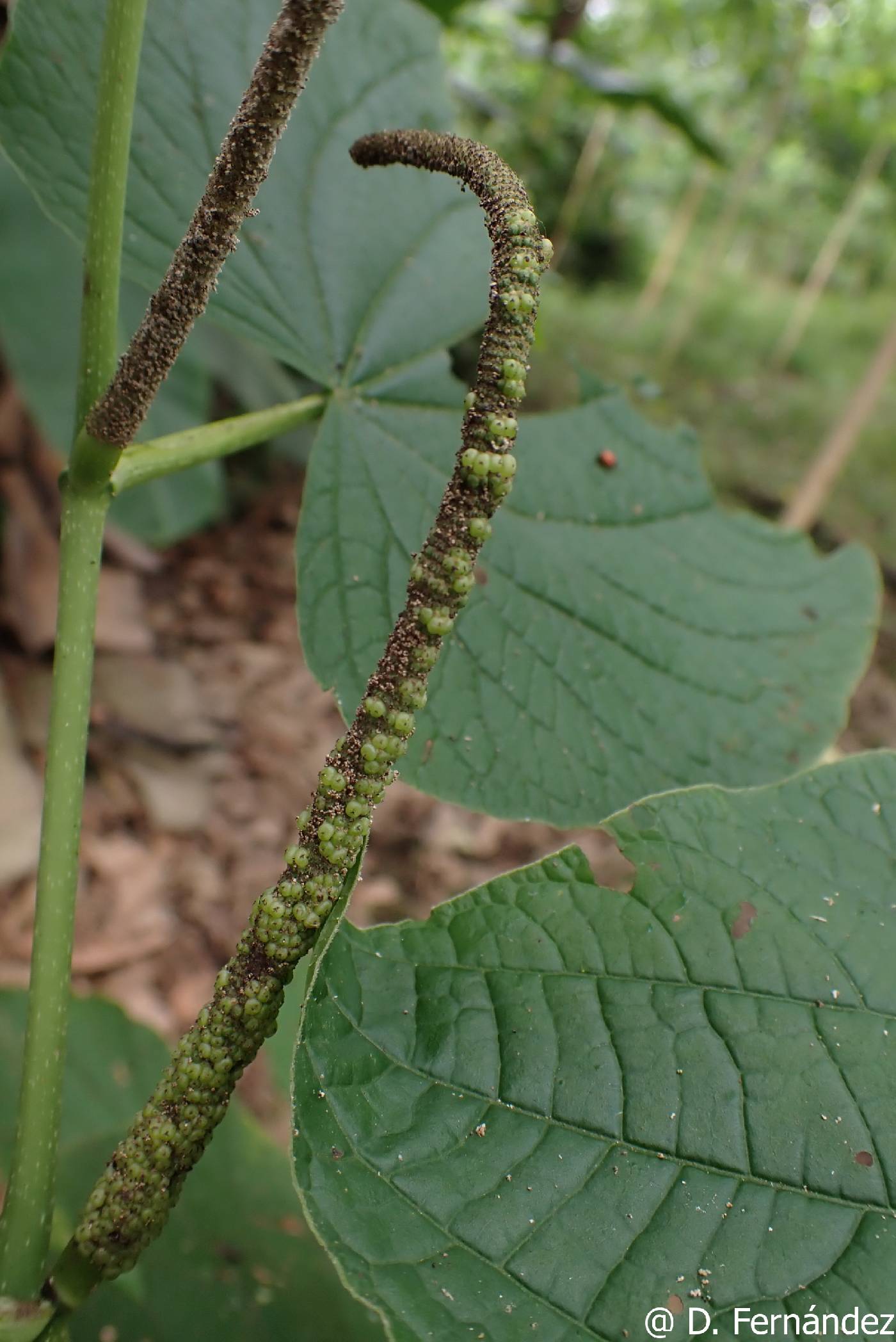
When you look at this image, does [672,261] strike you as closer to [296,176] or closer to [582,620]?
[296,176]

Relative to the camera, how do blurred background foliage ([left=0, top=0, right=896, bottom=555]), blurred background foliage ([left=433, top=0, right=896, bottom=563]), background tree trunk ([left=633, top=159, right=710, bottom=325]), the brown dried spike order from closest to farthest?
the brown dried spike → blurred background foliage ([left=0, top=0, right=896, bottom=555]) → blurred background foliage ([left=433, top=0, right=896, bottom=563]) → background tree trunk ([left=633, top=159, right=710, bottom=325])

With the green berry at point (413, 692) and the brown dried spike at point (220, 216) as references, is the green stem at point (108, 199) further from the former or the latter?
the green berry at point (413, 692)

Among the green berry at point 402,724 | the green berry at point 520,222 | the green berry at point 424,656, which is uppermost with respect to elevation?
the green berry at point 520,222

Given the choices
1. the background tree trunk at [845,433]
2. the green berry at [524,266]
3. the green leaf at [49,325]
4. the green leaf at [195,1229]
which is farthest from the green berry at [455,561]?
the background tree trunk at [845,433]

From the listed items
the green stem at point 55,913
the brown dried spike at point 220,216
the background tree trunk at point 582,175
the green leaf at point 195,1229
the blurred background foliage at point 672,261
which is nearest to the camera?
the brown dried spike at point 220,216

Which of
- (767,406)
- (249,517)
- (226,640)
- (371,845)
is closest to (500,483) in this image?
(371,845)

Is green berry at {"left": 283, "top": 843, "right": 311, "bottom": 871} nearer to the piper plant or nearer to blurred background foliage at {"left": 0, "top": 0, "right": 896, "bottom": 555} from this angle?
the piper plant

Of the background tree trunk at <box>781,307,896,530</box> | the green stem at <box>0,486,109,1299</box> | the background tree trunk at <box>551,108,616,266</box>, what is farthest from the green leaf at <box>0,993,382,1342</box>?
the background tree trunk at <box>551,108,616,266</box>

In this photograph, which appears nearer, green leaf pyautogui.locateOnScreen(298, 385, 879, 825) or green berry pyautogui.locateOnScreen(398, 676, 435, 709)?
green berry pyautogui.locateOnScreen(398, 676, 435, 709)
